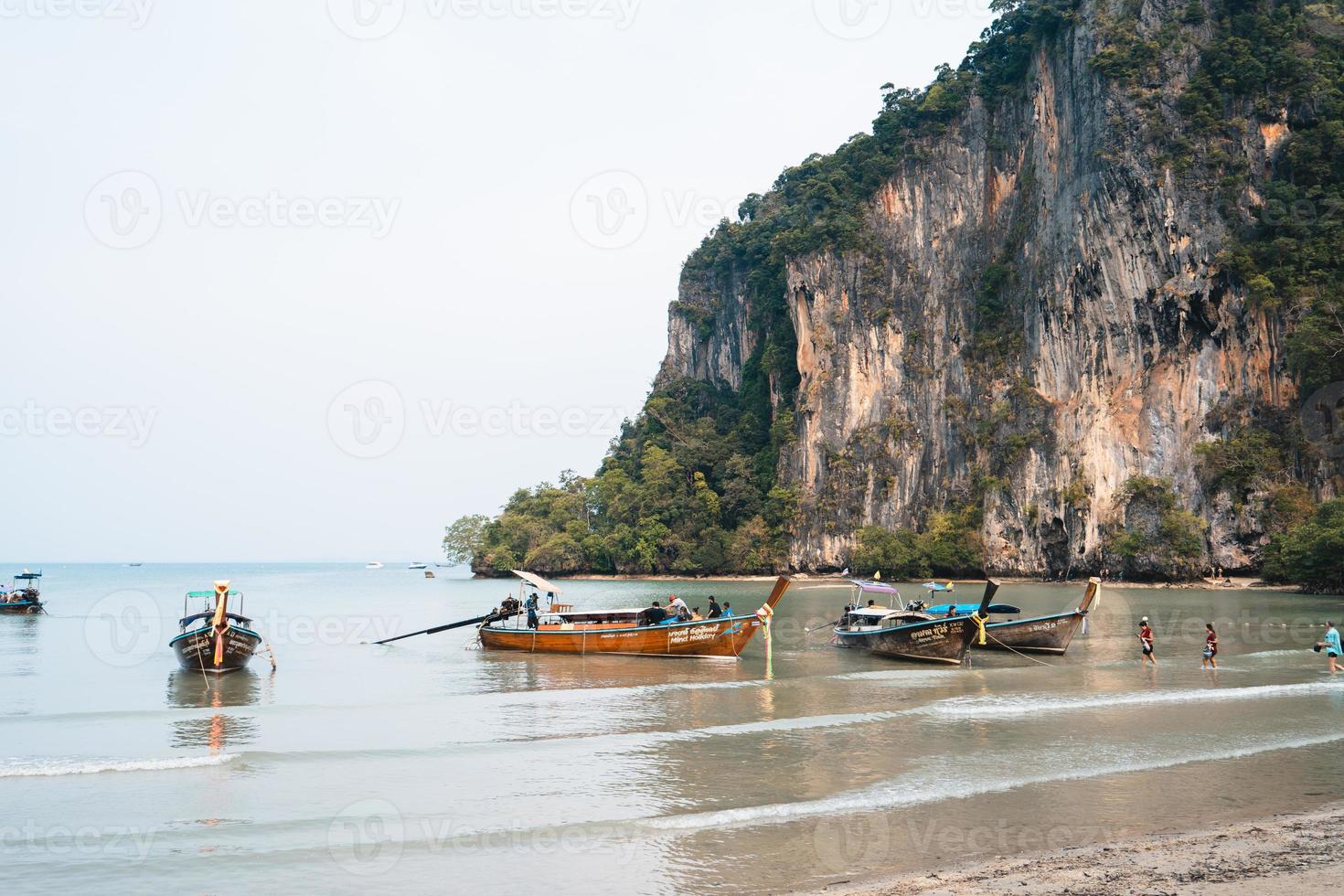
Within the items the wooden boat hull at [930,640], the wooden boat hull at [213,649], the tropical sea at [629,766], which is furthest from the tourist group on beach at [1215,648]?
the wooden boat hull at [213,649]

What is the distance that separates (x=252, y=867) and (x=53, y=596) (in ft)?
251

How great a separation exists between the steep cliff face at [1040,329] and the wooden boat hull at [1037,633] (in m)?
37.1

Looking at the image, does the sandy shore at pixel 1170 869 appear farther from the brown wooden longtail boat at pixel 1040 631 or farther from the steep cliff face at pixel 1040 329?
the steep cliff face at pixel 1040 329

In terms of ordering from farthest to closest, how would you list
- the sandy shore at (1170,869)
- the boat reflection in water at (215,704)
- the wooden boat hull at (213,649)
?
1. the wooden boat hull at (213,649)
2. the boat reflection in water at (215,704)
3. the sandy shore at (1170,869)

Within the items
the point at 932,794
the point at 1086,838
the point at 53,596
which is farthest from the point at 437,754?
the point at 53,596

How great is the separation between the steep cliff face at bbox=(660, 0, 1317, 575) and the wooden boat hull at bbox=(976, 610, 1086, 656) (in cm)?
3708

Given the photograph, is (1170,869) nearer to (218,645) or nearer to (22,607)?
(218,645)

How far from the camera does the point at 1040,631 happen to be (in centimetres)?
2638

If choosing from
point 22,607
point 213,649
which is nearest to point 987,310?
point 213,649

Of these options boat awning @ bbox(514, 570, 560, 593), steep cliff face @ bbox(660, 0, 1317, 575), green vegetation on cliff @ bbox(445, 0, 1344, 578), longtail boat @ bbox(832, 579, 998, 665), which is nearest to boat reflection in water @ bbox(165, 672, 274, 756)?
boat awning @ bbox(514, 570, 560, 593)

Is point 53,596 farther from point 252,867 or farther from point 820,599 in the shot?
point 252,867

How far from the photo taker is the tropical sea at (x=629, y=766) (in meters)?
9.72

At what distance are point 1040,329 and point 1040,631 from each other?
151 ft

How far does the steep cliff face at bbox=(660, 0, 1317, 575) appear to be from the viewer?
5969cm
